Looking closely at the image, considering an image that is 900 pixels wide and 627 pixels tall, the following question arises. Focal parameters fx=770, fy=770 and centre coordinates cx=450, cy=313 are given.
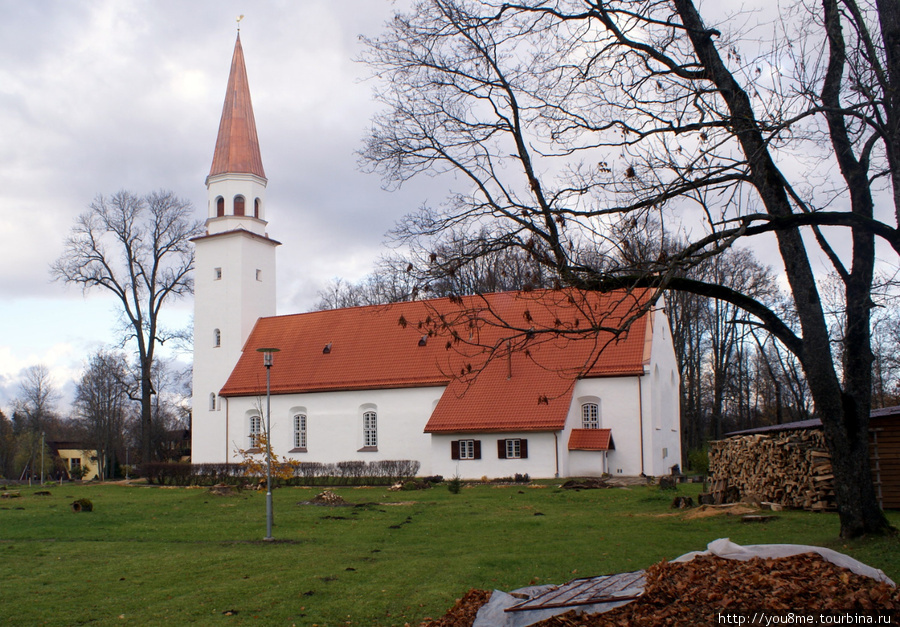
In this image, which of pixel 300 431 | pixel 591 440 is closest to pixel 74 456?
pixel 300 431

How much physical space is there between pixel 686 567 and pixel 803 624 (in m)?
1.31

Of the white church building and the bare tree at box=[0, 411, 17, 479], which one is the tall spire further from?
the bare tree at box=[0, 411, 17, 479]

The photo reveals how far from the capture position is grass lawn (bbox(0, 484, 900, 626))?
8898 mm

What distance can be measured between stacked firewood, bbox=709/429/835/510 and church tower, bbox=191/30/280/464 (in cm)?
2807

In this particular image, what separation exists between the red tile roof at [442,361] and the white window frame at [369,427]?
51.6 inches

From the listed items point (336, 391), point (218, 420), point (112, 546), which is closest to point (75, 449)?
point (218, 420)

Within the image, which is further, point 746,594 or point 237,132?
point 237,132

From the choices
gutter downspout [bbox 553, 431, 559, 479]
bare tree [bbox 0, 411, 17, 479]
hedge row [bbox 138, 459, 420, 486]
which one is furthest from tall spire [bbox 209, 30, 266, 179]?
bare tree [bbox 0, 411, 17, 479]

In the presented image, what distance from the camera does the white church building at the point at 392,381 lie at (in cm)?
3014

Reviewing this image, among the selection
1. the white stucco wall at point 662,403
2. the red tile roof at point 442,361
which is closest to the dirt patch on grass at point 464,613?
the red tile roof at point 442,361

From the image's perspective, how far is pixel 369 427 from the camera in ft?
118

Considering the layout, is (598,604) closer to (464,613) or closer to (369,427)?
(464,613)

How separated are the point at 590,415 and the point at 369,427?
10.7 meters

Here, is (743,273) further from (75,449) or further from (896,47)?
(75,449)
